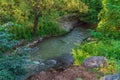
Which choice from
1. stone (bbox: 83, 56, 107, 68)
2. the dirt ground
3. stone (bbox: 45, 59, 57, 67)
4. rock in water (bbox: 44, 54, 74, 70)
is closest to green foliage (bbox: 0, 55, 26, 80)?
the dirt ground

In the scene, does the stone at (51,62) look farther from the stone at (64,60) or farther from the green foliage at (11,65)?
the green foliage at (11,65)

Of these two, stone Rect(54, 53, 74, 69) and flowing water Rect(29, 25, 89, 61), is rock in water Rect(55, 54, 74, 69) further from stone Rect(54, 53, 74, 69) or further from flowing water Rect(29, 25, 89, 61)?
flowing water Rect(29, 25, 89, 61)

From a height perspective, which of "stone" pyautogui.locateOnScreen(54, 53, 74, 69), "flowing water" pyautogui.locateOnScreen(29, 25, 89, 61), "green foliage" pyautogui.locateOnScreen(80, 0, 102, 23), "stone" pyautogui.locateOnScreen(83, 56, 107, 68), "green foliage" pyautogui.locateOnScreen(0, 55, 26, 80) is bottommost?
"flowing water" pyautogui.locateOnScreen(29, 25, 89, 61)

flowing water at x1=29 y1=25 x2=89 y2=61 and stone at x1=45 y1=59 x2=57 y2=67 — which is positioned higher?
stone at x1=45 y1=59 x2=57 y2=67

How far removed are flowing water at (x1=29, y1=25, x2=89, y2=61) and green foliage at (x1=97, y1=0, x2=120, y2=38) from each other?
274 cm

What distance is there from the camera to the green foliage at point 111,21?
15250 mm

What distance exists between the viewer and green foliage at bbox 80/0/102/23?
2402cm

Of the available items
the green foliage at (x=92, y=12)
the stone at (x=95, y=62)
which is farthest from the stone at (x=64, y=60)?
the green foliage at (x=92, y=12)

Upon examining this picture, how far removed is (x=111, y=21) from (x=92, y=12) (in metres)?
8.75

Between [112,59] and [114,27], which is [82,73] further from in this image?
[114,27]

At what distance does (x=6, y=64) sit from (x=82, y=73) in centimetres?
278

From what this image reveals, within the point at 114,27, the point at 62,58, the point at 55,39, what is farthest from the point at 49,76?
the point at 55,39

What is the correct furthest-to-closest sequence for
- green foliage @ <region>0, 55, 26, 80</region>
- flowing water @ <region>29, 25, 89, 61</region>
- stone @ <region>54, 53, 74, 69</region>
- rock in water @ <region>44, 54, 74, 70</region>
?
1. flowing water @ <region>29, 25, 89, 61</region>
2. stone @ <region>54, 53, 74, 69</region>
3. rock in water @ <region>44, 54, 74, 70</region>
4. green foliage @ <region>0, 55, 26, 80</region>

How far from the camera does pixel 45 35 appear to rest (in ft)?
65.6
